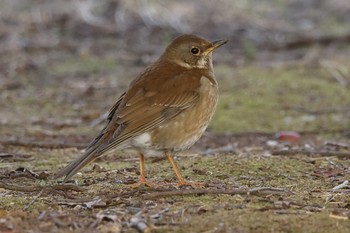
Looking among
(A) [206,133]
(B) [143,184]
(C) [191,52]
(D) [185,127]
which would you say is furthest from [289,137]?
(B) [143,184]

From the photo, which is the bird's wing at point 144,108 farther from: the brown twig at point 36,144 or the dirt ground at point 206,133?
the brown twig at point 36,144

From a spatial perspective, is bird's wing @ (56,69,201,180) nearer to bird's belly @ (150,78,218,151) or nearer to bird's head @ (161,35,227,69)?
bird's belly @ (150,78,218,151)

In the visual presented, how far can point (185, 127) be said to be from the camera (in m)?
7.31

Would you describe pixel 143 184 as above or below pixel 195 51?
below

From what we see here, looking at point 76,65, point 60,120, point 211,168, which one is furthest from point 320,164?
point 76,65

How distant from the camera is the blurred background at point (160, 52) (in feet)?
37.6

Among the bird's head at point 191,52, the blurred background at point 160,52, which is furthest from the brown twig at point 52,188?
the blurred background at point 160,52

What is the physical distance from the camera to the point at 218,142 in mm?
10203

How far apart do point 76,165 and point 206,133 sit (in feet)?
13.6

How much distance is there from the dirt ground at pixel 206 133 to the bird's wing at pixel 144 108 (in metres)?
0.37

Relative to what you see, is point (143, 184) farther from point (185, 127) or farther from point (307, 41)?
point (307, 41)

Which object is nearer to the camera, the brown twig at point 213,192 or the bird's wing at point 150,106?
the brown twig at point 213,192

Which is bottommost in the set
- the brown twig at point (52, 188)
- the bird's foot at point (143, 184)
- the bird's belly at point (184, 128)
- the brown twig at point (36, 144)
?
the bird's foot at point (143, 184)

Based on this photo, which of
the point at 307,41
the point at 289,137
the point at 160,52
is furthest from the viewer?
the point at 307,41
